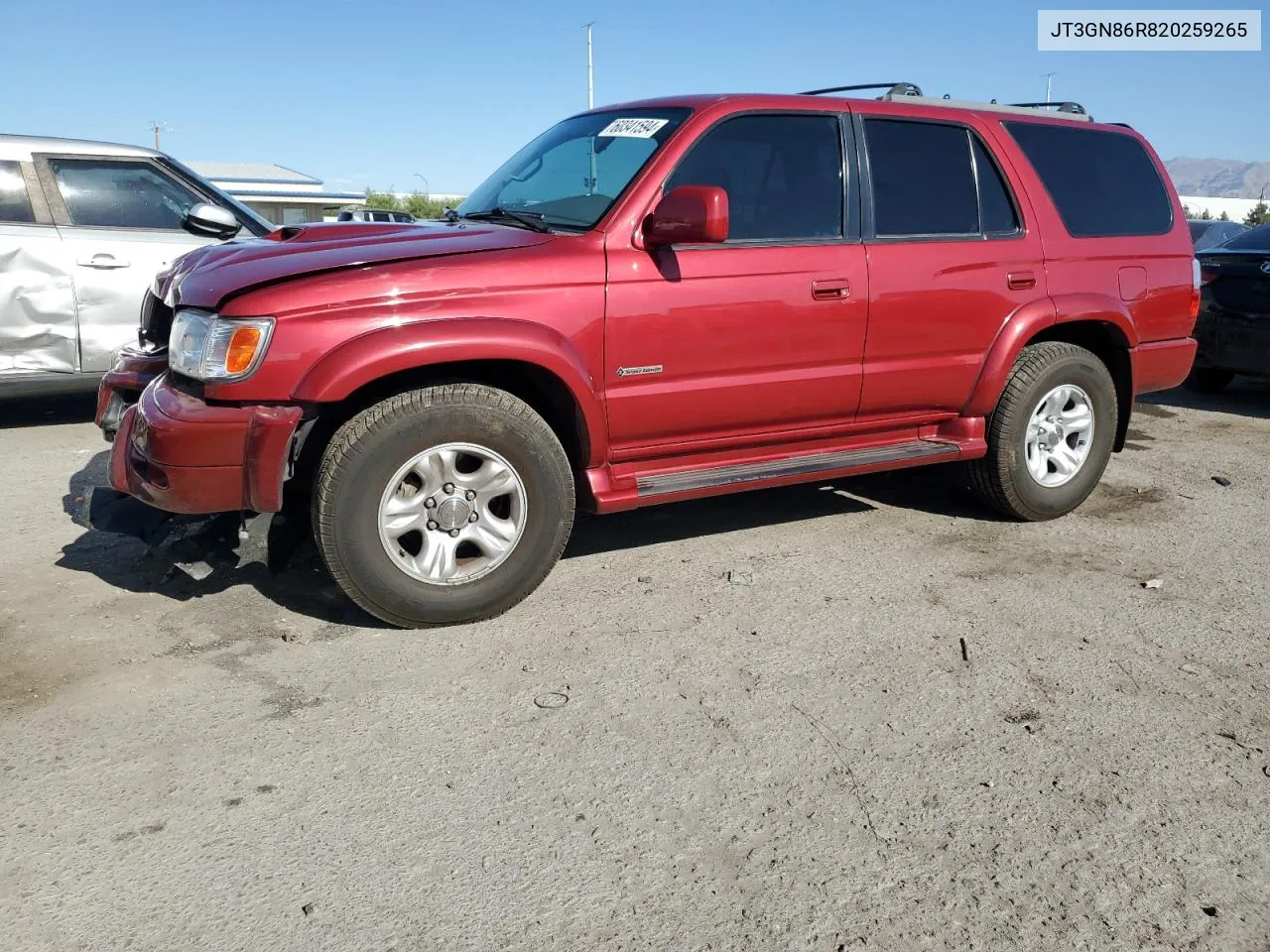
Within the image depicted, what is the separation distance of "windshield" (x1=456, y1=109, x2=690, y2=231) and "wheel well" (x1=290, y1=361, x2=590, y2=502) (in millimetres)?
613

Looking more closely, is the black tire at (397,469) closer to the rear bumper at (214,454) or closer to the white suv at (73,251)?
the rear bumper at (214,454)

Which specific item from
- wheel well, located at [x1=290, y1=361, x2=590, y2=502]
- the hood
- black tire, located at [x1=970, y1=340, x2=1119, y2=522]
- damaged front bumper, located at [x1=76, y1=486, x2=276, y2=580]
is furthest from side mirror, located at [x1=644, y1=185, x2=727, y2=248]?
black tire, located at [x1=970, y1=340, x2=1119, y2=522]

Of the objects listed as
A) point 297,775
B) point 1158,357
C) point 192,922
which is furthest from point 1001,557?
point 192,922

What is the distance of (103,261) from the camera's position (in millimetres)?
6328

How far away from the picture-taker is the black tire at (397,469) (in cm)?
343

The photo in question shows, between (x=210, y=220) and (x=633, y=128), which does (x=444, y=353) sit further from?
(x=210, y=220)

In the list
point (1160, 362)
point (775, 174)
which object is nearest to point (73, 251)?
point (775, 174)

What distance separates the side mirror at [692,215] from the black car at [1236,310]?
5.47 meters

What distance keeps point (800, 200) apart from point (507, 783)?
2.68 m

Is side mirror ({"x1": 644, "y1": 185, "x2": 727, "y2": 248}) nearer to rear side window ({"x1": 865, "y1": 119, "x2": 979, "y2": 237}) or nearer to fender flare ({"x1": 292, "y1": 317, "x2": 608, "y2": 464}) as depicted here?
fender flare ({"x1": 292, "y1": 317, "x2": 608, "y2": 464})

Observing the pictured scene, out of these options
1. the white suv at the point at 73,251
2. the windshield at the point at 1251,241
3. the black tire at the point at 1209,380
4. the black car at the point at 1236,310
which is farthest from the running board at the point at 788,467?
the black tire at the point at 1209,380

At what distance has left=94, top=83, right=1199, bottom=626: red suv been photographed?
3.40 m

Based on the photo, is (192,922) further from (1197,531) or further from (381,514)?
(1197,531)

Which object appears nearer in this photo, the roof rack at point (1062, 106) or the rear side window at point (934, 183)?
the rear side window at point (934, 183)
